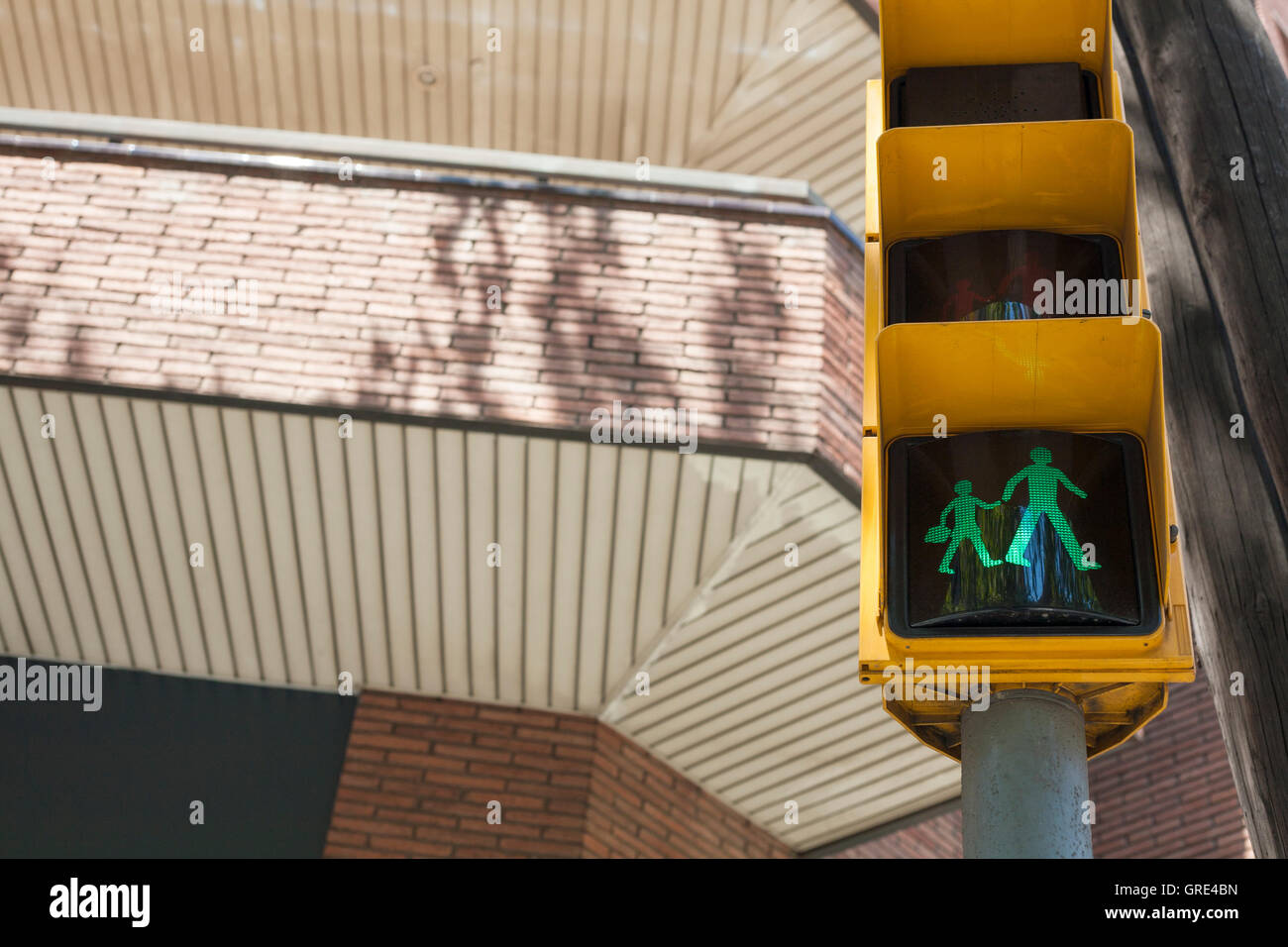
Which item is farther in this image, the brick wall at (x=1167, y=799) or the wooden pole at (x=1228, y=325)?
the brick wall at (x=1167, y=799)

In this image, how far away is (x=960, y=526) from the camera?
2236mm

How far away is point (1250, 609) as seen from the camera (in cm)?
306

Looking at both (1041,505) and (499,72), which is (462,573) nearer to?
(499,72)

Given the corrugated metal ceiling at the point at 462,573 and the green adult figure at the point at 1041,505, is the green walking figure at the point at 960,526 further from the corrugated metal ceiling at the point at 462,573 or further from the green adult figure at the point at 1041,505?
the corrugated metal ceiling at the point at 462,573

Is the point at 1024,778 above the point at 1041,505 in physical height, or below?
below

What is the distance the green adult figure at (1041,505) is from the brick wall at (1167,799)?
9.74 metres

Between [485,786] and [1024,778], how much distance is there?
7.23m

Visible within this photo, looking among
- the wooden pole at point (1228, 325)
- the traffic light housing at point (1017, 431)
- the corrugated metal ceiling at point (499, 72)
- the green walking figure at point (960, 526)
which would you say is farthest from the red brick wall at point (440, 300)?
the green walking figure at point (960, 526)

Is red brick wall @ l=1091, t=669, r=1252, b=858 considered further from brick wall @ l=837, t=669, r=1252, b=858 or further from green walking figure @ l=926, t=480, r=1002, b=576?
green walking figure @ l=926, t=480, r=1002, b=576

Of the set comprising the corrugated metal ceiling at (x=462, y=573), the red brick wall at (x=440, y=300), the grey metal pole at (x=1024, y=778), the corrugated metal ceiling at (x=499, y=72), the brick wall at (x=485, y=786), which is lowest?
the grey metal pole at (x=1024, y=778)

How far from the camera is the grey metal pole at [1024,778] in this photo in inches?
75.2

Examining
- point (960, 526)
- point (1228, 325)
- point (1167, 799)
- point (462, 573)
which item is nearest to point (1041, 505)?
point (960, 526)
